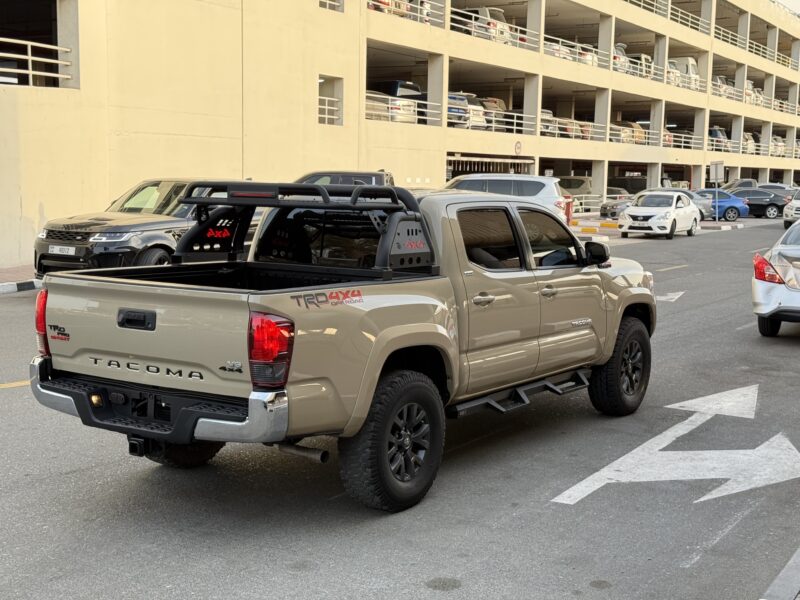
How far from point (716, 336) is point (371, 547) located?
27.4 feet

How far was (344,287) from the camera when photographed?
510 cm

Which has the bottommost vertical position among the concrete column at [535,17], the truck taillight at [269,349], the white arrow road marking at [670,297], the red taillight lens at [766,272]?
the white arrow road marking at [670,297]

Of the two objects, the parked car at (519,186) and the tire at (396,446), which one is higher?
the parked car at (519,186)

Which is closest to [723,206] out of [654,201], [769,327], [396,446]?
[654,201]

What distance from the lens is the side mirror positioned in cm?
718

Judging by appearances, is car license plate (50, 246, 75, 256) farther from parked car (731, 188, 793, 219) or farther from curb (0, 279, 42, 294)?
parked car (731, 188, 793, 219)

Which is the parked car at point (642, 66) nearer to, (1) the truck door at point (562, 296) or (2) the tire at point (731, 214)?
(2) the tire at point (731, 214)

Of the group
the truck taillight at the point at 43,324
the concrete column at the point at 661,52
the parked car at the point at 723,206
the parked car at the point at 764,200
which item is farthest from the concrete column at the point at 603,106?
the truck taillight at the point at 43,324

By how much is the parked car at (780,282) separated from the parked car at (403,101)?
2084 cm

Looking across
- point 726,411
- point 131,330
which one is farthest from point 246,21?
point 131,330

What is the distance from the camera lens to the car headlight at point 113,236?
13664 millimetres

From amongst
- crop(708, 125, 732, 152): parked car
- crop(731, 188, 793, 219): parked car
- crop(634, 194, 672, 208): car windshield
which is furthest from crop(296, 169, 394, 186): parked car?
crop(708, 125, 732, 152): parked car

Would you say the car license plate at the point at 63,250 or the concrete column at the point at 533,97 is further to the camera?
the concrete column at the point at 533,97

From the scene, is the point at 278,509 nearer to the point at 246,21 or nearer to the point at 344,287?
the point at 344,287
